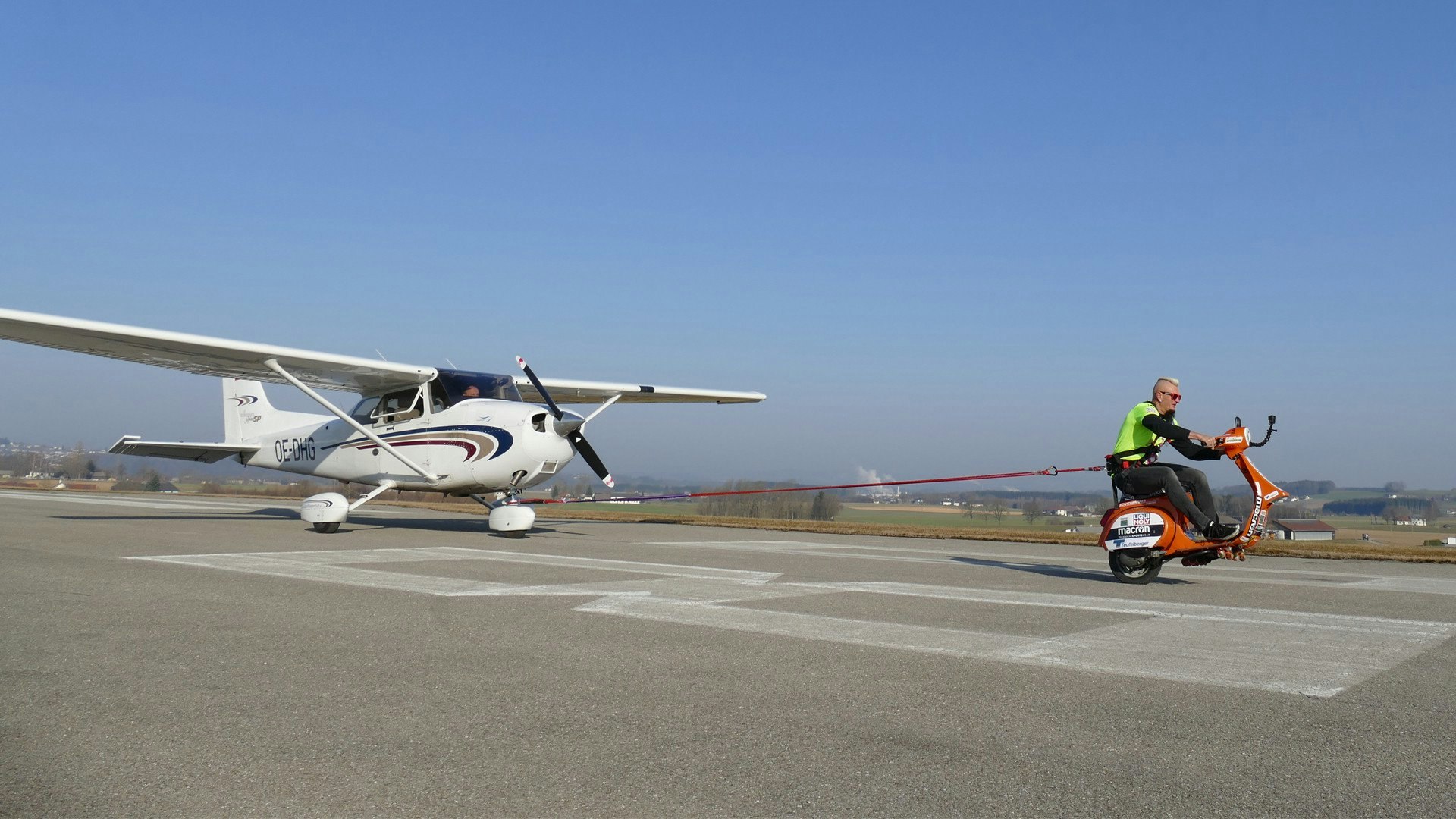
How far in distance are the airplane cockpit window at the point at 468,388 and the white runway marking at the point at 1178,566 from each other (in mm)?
4522

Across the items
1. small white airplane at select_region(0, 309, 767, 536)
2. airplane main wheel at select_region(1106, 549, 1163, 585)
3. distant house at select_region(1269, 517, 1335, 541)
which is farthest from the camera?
distant house at select_region(1269, 517, 1335, 541)

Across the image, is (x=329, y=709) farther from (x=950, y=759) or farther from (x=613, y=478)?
(x=613, y=478)

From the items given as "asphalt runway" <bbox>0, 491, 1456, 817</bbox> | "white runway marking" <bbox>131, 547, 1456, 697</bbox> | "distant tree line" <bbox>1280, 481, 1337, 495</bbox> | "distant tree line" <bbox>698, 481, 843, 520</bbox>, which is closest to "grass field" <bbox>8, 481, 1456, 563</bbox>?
"distant tree line" <bbox>698, 481, 843, 520</bbox>

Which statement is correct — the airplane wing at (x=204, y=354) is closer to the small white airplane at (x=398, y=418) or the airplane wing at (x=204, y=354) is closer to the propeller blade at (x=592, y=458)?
the small white airplane at (x=398, y=418)

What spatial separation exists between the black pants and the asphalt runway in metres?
0.66

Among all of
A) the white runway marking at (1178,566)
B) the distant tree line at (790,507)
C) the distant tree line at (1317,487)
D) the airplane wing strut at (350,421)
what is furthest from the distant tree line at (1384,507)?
the airplane wing strut at (350,421)

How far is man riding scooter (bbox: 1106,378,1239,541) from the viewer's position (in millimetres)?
8492

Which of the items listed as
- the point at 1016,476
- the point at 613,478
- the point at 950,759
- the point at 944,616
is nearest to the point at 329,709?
the point at 950,759

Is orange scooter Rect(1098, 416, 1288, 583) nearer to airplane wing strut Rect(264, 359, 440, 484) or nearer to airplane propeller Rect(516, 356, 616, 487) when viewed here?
airplane propeller Rect(516, 356, 616, 487)

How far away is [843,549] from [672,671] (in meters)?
8.95

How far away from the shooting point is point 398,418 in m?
17.4

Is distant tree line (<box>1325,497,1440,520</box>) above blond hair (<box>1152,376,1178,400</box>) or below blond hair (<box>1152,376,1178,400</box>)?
below

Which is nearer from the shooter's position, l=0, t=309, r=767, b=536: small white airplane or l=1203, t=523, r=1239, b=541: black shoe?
l=1203, t=523, r=1239, b=541: black shoe

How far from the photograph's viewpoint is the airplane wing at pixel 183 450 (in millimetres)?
21344
